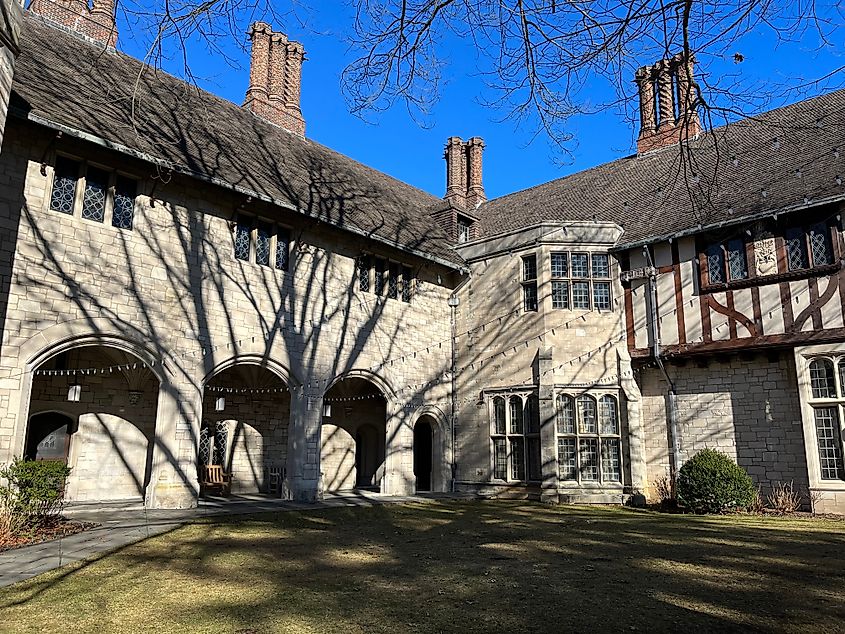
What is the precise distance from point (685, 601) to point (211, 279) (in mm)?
9681

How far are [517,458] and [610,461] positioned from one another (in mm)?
2173

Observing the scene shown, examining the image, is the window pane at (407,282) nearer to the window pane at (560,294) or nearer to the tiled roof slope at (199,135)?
the tiled roof slope at (199,135)

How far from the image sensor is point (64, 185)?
33.3 ft

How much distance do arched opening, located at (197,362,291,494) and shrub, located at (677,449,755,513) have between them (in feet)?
29.2

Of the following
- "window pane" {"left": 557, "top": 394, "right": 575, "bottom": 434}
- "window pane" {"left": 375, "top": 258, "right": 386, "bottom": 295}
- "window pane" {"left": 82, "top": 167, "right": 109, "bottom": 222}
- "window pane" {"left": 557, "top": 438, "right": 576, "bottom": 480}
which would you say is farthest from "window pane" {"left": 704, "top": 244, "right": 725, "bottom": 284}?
"window pane" {"left": 82, "top": 167, "right": 109, "bottom": 222}

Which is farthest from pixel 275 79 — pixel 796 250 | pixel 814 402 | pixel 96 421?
pixel 814 402

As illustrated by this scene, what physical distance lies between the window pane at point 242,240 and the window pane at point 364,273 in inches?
118

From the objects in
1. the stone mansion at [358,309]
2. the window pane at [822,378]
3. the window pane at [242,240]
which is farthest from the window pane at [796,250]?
the window pane at [242,240]

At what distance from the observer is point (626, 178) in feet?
60.5

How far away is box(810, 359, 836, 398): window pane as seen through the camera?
39.9 feet

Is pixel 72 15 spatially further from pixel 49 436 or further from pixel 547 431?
pixel 547 431

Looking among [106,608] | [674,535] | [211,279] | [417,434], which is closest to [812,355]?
[674,535]

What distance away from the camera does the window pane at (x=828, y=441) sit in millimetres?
11945

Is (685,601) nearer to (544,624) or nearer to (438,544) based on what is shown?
(544,624)
